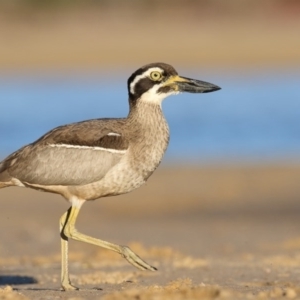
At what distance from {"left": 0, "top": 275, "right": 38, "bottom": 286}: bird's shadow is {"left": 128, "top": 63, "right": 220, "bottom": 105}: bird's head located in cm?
193

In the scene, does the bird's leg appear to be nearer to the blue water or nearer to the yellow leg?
the yellow leg

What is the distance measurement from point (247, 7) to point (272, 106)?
71.9ft

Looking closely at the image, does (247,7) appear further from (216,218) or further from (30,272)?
(30,272)

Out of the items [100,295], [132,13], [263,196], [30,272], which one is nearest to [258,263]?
[30,272]

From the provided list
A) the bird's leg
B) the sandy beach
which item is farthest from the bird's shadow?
the bird's leg

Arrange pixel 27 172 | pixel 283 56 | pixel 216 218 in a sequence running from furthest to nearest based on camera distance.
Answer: pixel 283 56 → pixel 216 218 → pixel 27 172

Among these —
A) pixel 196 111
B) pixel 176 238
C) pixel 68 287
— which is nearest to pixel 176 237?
pixel 176 238

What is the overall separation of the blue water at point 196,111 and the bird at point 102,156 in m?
10.5

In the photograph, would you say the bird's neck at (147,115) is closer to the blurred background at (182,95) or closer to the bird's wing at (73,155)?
the bird's wing at (73,155)

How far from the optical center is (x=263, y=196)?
16.9 metres

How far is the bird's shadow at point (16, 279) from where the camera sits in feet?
33.5

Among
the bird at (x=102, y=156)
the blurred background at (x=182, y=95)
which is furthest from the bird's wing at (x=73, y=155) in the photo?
the blurred background at (x=182, y=95)

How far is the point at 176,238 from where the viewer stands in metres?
14.0

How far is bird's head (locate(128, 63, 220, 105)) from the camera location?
10117mm
